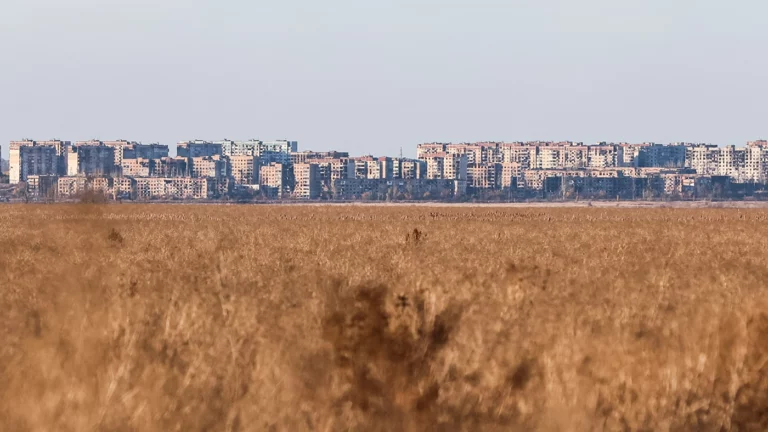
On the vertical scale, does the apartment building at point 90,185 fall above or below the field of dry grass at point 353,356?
above

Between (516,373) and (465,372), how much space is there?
479 mm

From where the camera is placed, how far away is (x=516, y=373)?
11.5m

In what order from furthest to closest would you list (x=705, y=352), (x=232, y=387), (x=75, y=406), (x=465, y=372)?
(x=705, y=352) < (x=465, y=372) < (x=232, y=387) < (x=75, y=406)

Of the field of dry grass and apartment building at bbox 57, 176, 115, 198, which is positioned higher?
apartment building at bbox 57, 176, 115, 198

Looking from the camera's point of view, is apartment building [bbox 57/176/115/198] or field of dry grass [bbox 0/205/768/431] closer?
apartment building [bbox 57/176/115/198]

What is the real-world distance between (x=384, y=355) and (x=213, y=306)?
5.30 feet

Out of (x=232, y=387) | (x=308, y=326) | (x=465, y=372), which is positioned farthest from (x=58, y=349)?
(x=465, y=372)

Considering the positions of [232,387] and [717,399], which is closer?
[232,387]

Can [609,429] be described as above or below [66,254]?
below

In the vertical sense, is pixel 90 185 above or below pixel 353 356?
above

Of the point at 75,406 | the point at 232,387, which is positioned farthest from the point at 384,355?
the point at 75,406

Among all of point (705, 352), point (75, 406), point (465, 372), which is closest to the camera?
point (75, 406)

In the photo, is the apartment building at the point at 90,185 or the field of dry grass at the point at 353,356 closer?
the apartment building at the point at 90,185

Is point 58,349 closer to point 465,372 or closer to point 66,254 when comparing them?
point 66,254
